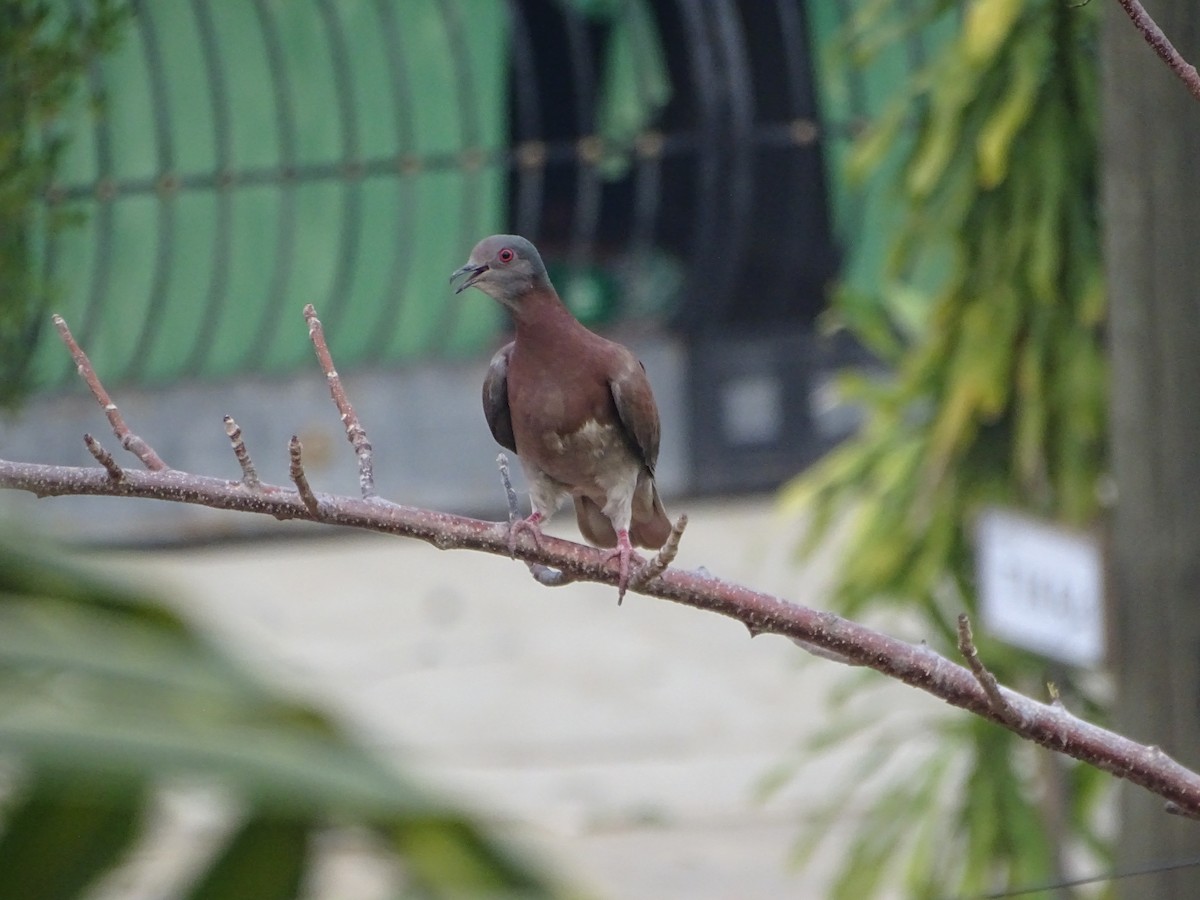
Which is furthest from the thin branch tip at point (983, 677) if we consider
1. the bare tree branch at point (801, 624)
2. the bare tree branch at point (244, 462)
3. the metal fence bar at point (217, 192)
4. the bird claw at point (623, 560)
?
the metal fence bar at point (217, 192)

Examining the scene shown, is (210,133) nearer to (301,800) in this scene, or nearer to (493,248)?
(493,248)

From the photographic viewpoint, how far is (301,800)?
1.77 feet

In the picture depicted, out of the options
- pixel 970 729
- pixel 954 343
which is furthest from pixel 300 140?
pixel 970 729

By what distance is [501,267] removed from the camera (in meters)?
1.52

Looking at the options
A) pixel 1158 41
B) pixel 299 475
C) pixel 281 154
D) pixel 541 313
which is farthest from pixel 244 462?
pixel 281 154

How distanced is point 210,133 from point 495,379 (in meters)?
1.42

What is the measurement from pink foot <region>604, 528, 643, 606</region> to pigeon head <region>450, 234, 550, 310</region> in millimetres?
244

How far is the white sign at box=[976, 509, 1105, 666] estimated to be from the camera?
306 centimetres

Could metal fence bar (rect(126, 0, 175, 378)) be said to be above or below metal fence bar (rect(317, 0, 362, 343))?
below

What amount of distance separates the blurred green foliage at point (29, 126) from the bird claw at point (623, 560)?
76cm

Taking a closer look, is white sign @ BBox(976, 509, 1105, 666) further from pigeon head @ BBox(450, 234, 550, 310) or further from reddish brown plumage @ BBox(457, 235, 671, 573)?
pigeon head @ BBox(450, 234, 550, 310)

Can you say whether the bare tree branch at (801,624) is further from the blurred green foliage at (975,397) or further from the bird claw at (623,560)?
the blurred green foliage at (975,397)

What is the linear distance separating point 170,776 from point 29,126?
5.37 feet

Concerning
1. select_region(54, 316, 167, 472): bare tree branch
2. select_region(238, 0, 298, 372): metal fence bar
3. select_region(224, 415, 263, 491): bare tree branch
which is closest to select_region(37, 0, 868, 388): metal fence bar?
select_region(238, 0, 298, 372): metal fence bar
